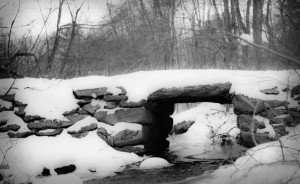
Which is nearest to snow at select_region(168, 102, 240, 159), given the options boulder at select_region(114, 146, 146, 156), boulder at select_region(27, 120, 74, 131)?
boulder at select_region(114, 146, 146, 156)

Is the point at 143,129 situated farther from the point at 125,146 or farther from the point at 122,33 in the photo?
the point at 122,33

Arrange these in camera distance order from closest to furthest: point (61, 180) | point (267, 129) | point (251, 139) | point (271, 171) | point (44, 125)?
point (271, 171) → point (61, 180) → point (267, 129) → point (251, 139) → point (44, 125)

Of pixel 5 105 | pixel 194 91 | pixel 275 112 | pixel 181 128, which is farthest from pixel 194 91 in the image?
pixel 181 128

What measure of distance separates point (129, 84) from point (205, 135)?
3759mm

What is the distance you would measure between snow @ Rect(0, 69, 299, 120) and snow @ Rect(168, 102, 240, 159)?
560 millimetres

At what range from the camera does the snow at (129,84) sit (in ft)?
14.3

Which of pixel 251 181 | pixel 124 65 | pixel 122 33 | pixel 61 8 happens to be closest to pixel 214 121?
pixel 124 65

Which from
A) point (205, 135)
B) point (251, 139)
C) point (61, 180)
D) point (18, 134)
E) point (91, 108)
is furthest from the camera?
point (205, 135)

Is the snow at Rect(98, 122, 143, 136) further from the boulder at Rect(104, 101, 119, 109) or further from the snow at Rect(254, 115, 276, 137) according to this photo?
the snow at Rect(254, 115, 276, 137)

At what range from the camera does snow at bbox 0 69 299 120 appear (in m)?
4.36

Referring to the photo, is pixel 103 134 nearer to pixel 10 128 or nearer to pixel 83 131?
pixel 83 131

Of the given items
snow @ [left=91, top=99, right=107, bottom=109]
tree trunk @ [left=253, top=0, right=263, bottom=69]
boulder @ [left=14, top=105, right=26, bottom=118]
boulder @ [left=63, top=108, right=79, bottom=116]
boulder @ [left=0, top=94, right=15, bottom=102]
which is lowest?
boulder @ [left=63, top=108, right=79, bottom=116]

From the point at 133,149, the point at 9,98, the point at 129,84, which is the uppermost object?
the point at 129,84

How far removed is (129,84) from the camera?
473cm
